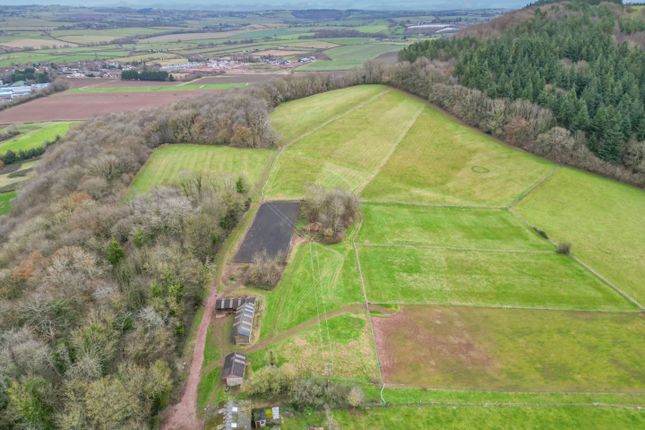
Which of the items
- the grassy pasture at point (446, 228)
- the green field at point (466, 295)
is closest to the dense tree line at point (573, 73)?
the green field at point (466, 295)

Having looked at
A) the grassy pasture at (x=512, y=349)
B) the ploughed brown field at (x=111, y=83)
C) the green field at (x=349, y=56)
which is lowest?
the grassy pasture at (x=512, y=349)

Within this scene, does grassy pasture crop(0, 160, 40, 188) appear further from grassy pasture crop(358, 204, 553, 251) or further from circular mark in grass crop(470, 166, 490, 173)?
circular mark in grass crop(470, 166, 490, 173)

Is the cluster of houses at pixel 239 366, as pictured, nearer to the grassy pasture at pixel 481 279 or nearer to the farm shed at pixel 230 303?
the farm shed at pixel 230 303

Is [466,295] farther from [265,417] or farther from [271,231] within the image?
[271,231]

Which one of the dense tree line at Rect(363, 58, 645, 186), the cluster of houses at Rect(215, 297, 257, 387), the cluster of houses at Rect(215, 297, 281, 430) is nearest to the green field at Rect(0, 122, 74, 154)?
the cluster of houses at Rect(215, 297, 257, 387)

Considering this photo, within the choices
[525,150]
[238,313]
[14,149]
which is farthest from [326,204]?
[14,149]
